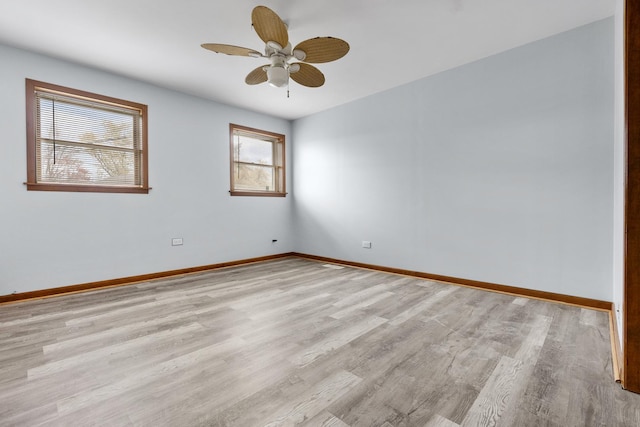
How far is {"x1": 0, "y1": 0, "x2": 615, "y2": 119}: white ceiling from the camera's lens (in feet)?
8.35

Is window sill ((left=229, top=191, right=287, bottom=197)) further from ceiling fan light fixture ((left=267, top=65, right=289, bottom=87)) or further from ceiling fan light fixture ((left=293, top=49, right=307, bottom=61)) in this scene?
ceiling fan light fixture ((left=293, top=49, right=307, bottom=61))

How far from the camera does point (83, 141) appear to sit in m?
3.65

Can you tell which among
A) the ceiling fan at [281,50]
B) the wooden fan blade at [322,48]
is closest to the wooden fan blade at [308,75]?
the ceiling fan at [281,50]

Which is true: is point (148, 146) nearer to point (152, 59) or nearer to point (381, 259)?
point (152, 59)

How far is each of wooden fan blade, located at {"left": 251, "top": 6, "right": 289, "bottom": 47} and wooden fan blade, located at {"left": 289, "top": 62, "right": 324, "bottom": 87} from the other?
15.6 inches

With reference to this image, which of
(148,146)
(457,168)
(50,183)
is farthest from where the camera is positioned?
(148,146)

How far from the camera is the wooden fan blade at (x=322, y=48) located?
235cm

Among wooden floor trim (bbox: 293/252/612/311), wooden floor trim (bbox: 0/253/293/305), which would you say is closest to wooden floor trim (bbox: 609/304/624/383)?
wooden floor trim (bbox: 293/252/612/311)

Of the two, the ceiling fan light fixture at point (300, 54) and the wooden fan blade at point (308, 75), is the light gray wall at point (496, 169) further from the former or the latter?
the ceiling fan light fixture at point (300, 54)

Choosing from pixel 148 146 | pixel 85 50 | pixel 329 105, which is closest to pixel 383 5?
pixel 329 105

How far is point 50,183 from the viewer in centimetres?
341

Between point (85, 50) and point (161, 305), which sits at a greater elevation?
point (85, 50)

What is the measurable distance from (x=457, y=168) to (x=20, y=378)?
14.5ft

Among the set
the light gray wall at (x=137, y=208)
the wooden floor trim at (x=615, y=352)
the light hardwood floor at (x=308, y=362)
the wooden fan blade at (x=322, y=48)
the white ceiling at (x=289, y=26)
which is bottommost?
the light hardwood floor at (x=308, y=362)
